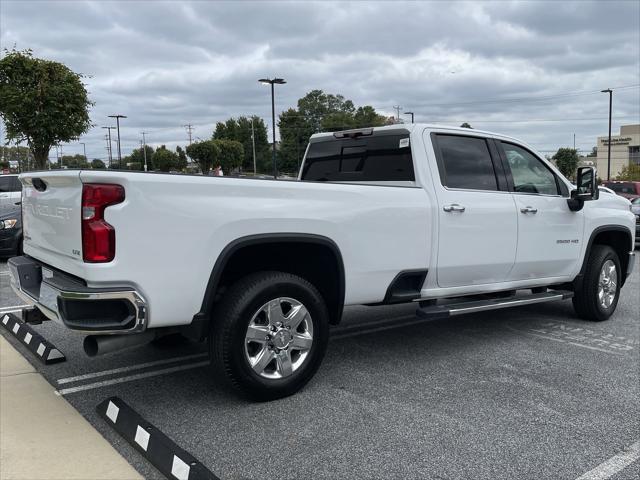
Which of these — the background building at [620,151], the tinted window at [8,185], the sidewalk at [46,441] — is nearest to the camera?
the sidewalk at [46,441]

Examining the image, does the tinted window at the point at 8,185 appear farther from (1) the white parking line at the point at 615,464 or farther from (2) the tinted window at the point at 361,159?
(1) the white parking line at the point at 615,464

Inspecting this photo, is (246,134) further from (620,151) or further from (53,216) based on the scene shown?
(53,216)

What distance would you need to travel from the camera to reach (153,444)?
10.1 ft

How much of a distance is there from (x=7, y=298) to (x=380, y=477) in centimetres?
632

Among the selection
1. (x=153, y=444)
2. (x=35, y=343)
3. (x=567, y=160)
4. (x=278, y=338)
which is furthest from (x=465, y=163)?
(x=567, y=160)

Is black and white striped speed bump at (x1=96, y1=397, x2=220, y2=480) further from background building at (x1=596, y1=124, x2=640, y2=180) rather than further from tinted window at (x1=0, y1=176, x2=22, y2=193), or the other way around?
background building at (x1=596, y1=124, x2=640, y2=180)

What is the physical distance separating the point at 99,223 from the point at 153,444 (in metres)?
1.23

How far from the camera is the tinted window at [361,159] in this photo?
16.1 ft

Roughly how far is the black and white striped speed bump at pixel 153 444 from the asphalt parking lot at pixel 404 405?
6 cm

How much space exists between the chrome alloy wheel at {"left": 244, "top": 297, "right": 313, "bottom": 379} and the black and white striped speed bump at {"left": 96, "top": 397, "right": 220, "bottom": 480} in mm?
772

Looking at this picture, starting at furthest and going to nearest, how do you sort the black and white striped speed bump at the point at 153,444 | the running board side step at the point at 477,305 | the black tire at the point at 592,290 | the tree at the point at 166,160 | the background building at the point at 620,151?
the background building at the point at 620,151
the tree at the point at 166,160
the black tire at the point at 592,290
the running board side step at the point at 477,305
the black and white striped speed bump at the point at 153,444

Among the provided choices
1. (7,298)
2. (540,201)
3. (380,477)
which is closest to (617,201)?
(540,201)

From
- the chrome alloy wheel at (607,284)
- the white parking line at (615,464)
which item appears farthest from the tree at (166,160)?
the white parking line at (615,464)

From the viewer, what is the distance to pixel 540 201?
5535 millimetres
